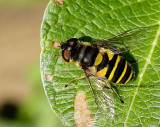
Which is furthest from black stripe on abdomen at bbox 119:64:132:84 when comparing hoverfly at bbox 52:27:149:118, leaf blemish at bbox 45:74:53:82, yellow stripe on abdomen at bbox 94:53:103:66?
leaf blemish at bbox 45:74:53:82

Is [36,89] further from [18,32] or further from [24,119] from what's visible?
[18,32]

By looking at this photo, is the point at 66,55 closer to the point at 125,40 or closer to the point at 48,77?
the point at 48,77

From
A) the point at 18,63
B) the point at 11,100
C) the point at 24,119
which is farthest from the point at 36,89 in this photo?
the point at 18,63

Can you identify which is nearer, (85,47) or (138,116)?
(138,116)

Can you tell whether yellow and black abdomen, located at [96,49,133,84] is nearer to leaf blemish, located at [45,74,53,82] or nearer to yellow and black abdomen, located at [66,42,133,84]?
yellow and black abdomen, located at [66,42,133,84]

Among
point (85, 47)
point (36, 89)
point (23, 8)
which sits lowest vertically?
point (36, 89)
